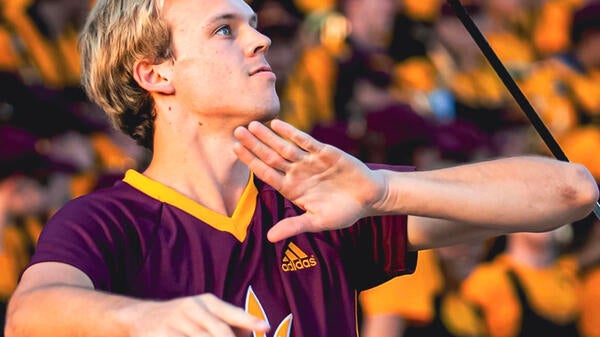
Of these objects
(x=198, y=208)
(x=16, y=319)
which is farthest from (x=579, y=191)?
(x=16, y=319)

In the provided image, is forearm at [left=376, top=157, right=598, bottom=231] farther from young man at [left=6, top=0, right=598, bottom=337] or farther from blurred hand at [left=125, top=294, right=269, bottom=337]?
blurred hand at [left=125, top=294, right=269, bottom=337]

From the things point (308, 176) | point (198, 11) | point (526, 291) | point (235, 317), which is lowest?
point (526, 291)

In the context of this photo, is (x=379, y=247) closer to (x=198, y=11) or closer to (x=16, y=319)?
(x=198, y=11)

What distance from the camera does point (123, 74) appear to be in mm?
3674

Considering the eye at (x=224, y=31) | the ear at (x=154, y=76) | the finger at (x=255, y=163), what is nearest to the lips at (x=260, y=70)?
the eye at (x=224, y=31)

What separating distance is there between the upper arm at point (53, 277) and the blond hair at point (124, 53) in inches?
29.2

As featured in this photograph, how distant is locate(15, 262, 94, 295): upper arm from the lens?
118 inches

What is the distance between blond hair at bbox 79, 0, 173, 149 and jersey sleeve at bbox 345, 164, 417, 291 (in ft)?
2.10

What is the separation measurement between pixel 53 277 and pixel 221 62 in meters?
0.75

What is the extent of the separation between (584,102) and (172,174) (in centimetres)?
469

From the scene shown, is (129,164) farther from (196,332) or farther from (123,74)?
(196,332)

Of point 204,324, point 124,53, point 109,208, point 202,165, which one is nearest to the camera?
point 204,324

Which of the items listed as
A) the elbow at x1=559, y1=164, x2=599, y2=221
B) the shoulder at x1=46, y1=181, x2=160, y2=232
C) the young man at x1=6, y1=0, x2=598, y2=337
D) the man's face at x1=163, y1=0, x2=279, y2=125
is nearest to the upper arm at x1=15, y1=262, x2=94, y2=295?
the young man at x1=6, y1=0, x2=598, y2=337

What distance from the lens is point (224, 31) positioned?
353cm
